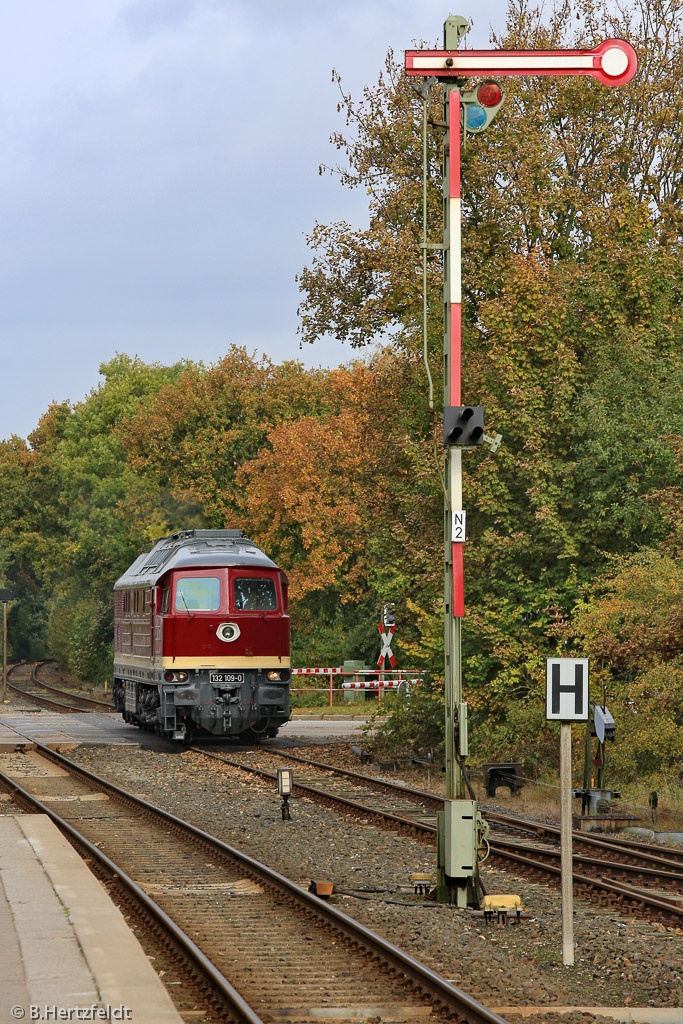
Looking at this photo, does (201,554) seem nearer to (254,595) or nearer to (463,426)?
(254,595)

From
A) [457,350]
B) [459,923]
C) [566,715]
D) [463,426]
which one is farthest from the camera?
[457,350]

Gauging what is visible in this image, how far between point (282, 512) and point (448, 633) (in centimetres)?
3521

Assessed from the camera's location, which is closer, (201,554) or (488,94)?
(488,94)

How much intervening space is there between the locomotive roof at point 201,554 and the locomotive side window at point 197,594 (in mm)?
305

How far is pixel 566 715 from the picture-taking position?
387 inches

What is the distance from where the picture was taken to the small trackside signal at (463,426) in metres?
11.8

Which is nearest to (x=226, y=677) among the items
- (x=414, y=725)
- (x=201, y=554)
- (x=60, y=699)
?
(x=201, y=554)

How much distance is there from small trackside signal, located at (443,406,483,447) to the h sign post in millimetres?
2579

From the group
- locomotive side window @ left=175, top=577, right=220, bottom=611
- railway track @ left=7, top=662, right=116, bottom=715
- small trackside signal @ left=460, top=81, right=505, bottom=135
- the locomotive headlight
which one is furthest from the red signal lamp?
railway track @ left=7, top=662, right=116, bottom=715

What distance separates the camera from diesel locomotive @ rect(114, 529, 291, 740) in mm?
25219

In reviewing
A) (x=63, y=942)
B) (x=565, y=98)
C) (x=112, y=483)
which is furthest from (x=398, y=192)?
(x=112, y=483)

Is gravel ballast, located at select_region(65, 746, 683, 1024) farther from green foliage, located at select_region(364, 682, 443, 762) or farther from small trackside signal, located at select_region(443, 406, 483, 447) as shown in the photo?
green foliage, located at select_region(364, 682, 443, 762)

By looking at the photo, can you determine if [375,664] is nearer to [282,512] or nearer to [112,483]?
[282,512]

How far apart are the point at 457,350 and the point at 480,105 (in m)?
2.29
